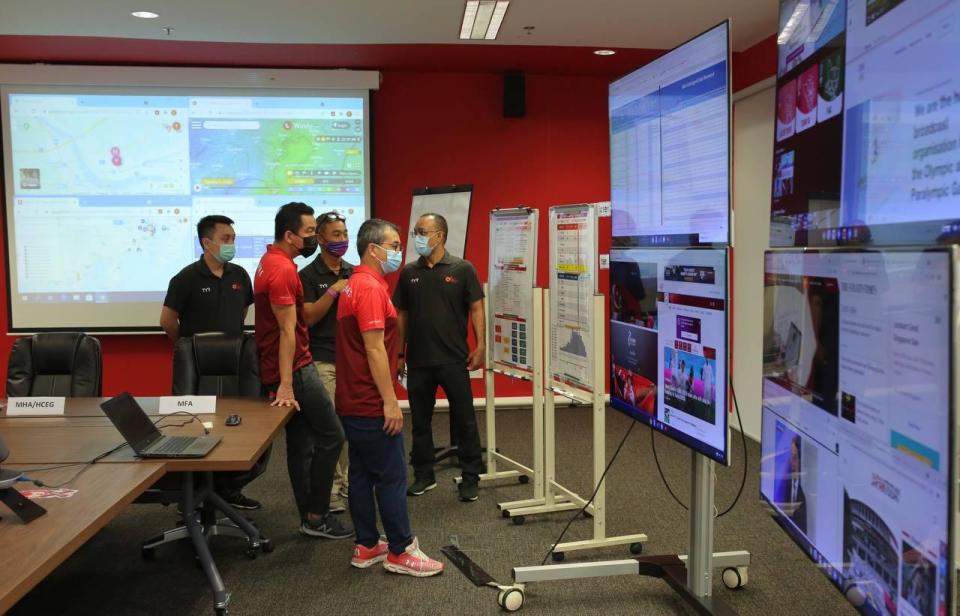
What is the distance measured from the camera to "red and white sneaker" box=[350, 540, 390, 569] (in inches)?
123

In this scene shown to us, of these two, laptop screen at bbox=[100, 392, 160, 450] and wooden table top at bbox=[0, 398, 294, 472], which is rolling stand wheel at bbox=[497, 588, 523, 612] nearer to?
wooden table top at bbox=[0, 398, 294, 472]

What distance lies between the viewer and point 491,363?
4270 mm

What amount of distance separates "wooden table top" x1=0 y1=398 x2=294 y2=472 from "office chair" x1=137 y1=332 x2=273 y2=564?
14cm

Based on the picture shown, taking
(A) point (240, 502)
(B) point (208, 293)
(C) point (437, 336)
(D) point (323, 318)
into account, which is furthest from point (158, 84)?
(A) point (240, 502)

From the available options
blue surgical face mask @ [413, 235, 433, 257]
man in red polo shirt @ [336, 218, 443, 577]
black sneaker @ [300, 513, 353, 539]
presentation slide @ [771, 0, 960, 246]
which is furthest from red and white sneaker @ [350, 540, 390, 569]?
presentation slide @ [771, 0, 960, 246]

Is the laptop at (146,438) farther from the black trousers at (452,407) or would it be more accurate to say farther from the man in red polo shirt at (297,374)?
the black trousers at (452,407)

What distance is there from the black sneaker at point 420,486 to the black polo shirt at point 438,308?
683 mm

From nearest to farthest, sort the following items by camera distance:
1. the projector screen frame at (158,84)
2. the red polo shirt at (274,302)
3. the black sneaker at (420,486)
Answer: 1. the red polo shirt at (274,302)
2. the black sneaker at (420,486)
3. the projector screen frame at (158,84)

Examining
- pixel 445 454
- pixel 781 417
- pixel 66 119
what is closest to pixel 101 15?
pixel 66 119

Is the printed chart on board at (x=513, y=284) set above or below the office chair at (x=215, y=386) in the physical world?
above

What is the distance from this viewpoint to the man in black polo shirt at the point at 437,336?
397cm

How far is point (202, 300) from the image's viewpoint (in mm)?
3924

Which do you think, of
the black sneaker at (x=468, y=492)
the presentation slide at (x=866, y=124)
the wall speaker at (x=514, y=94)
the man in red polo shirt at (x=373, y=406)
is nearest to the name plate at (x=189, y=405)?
the man in red polo shirt at (x=373, y=406)

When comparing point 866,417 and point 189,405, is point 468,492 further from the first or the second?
point 866,417
